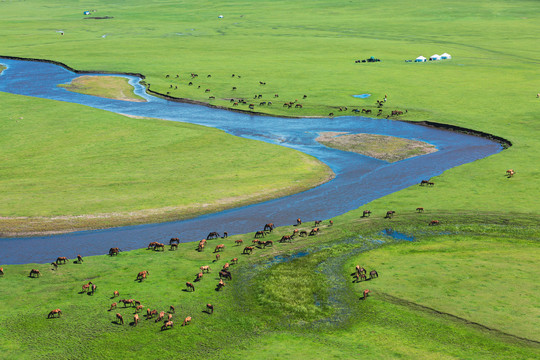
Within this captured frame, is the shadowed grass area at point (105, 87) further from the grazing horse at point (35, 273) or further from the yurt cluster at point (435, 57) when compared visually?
the yurt cluster at point (435, 57)

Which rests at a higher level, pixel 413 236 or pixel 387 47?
pixel 387 47

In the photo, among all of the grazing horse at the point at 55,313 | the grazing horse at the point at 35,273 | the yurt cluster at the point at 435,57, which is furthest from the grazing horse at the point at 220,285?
the yurt cluster at the point at 435,57

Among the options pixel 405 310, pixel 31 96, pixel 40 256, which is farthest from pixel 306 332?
pixel 31 96

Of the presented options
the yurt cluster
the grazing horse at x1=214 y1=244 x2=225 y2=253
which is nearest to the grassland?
the grazing horse at x1=214 y1=244 x2=225 y2=253

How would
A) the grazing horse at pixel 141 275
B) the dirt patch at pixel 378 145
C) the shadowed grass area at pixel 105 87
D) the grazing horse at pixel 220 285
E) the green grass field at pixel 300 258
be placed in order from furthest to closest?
1. the shadowed grass area at pixel 105 87
2. the dirt patch at pixel 378 145
3. the grazing horse at pixel 141 275
4. the grazing horse at pixel 220 285
5. the green grass field at pixel 300 258

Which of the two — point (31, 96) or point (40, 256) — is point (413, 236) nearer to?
point (40, 256)

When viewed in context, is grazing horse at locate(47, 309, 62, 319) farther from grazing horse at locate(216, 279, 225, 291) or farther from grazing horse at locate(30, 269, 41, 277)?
grazing horse at locate(216, 279, 225, 291)
